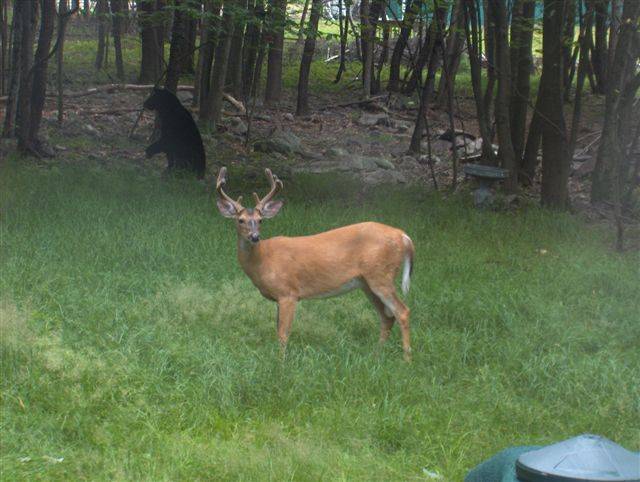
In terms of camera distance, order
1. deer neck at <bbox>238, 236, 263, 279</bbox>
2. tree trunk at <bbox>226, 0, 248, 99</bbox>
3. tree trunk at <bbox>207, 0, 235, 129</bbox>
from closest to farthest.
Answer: deer neck at <bbox>238, 236, 263, 279</bbox> < tree trunk at <bbox>207, 0, 235, 129</bbox> < tree trunk at <bbox>226, 0, 248, 99</bbox>

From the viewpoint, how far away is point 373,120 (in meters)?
19.4

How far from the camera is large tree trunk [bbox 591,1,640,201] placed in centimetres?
948

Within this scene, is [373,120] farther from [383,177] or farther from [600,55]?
[383,177]

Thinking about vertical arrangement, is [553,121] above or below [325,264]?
above

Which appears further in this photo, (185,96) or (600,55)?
(600,55)

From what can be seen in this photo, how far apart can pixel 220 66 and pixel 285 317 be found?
30.5 feet

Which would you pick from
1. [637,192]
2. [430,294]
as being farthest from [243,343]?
[637,192]

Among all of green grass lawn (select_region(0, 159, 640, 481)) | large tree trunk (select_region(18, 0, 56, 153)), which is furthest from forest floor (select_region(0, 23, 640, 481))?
large tree trunk (select_region(18, 0, 56, 153))

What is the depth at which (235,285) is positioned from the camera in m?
7.37

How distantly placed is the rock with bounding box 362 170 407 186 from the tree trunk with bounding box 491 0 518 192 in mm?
1722

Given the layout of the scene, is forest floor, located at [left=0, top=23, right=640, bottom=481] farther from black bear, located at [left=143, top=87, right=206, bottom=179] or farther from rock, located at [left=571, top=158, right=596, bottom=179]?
rock, located at [left=571, top=158, right=596, bottom=179]

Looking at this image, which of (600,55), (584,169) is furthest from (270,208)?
(600,55)

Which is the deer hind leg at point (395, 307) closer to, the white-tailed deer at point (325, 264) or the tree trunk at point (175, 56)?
the white-tailed deer at point (325, 264)

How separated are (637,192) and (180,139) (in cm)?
552
